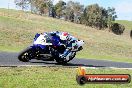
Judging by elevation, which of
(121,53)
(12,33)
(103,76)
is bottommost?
(121,53)

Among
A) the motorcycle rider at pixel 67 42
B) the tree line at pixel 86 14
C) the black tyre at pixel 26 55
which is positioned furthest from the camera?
the tree line at pixel 86 14

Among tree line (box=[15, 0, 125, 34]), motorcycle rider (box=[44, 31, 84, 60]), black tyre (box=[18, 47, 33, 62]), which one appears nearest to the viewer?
black tyre (box=[18, 47, 33, 62])

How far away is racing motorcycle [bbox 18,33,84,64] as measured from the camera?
15789 mm

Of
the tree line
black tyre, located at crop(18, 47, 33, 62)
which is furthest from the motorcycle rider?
the tree line

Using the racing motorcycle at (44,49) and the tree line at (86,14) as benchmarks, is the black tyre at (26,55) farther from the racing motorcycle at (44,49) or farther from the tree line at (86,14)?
the tree line at (86,14)

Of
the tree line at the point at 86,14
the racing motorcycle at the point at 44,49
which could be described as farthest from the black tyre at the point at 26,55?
the tree line at the point at 86,14

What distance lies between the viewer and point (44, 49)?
52.7 feet

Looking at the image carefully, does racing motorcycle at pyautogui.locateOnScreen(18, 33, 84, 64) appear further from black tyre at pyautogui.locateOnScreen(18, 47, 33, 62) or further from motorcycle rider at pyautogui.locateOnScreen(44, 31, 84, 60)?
motorcycle rider at pyautogui.locateOnScreen(44, 31, 84, 60)

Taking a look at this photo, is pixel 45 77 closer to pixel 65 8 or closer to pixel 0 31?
pixel 0 31

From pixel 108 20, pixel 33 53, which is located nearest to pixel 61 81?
pixel 33 53

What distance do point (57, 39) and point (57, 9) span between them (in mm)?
139911

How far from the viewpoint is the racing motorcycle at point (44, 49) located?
15789 mm

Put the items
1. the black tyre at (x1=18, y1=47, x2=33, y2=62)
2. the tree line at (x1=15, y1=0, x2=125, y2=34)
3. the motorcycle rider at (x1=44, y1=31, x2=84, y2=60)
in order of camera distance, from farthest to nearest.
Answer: the tree line at (x1=15, y1=0, x2=125, y2=34) < the motorcycle rider at (x1=44, y1=31, x2=84, y2=60) < the black tyre at (x1=18, y1=47, x2=33, y2=62)

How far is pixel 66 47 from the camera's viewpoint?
16250 millimetres
